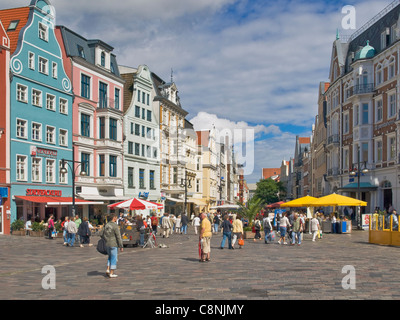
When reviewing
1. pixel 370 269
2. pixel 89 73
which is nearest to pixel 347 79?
pixel 89 73

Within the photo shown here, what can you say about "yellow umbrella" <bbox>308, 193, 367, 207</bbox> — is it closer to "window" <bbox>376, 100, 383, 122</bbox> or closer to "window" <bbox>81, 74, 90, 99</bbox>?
"window" <bbox>376, 100, 383, 122</bbox>

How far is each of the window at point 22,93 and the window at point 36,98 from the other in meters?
0.96

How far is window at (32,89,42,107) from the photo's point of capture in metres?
37.6

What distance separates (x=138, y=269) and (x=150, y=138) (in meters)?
43.7

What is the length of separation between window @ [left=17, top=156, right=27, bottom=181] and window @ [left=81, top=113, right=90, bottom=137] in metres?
8.71

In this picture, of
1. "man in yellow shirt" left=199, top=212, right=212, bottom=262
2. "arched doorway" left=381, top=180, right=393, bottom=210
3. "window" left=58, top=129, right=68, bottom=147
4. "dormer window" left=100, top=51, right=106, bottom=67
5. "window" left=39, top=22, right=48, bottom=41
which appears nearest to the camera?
"man in yellow shirt" left=199, top=212, right=212, bottom=262

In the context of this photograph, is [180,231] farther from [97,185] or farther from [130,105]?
[130,105]

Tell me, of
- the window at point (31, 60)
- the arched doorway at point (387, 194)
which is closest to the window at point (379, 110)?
the arched doorway at point (387, 194)

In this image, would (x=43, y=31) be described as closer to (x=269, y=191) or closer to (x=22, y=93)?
(x=22, y=93)

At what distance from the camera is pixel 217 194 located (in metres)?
96.9

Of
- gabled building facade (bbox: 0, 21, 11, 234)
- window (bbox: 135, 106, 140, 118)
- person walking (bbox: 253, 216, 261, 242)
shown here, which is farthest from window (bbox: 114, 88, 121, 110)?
person walking (bbox: 253, 216, 261, 242)

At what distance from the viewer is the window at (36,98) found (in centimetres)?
3762

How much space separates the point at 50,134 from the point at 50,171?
2980 mm

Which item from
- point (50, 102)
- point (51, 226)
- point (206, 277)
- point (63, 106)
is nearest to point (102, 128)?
point (63, 106)
